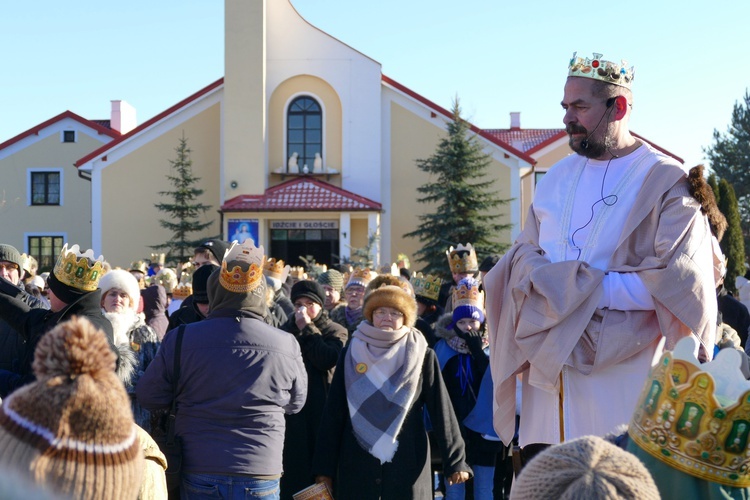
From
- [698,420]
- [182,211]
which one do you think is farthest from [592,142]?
[182,211]

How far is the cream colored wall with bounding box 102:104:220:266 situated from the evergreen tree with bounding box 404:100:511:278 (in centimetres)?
839

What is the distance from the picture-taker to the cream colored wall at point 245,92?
108 feet

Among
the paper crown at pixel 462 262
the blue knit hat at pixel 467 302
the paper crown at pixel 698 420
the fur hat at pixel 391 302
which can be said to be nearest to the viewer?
the paper crown at pixel 698 420

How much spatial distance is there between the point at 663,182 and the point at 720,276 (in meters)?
0.46

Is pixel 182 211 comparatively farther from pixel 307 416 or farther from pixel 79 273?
pixel 79 273

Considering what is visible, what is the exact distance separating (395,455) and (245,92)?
2844cm

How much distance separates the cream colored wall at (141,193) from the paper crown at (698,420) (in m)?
33.5

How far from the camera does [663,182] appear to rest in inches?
137

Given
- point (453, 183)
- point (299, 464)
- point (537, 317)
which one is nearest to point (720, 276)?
point (537, 317)

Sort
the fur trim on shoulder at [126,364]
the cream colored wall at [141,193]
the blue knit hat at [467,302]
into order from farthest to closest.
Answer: the cream colored wall at [141,193], the blue knit hat at [467,302], the fur trim on shoulder at [126,364]

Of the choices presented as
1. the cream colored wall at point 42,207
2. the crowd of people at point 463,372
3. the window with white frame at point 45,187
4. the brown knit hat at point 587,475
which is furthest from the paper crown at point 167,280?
the window with white frame at point 45,187

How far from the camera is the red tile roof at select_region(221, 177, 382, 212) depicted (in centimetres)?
3269

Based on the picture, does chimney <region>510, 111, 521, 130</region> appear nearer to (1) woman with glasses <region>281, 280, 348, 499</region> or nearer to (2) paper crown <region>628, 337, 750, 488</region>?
(1) woman with glasses <region>281, 280, 348, 499</region>

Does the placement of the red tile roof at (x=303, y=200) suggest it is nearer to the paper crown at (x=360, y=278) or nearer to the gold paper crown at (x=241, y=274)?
the paper crown at (x=360, y=278)
